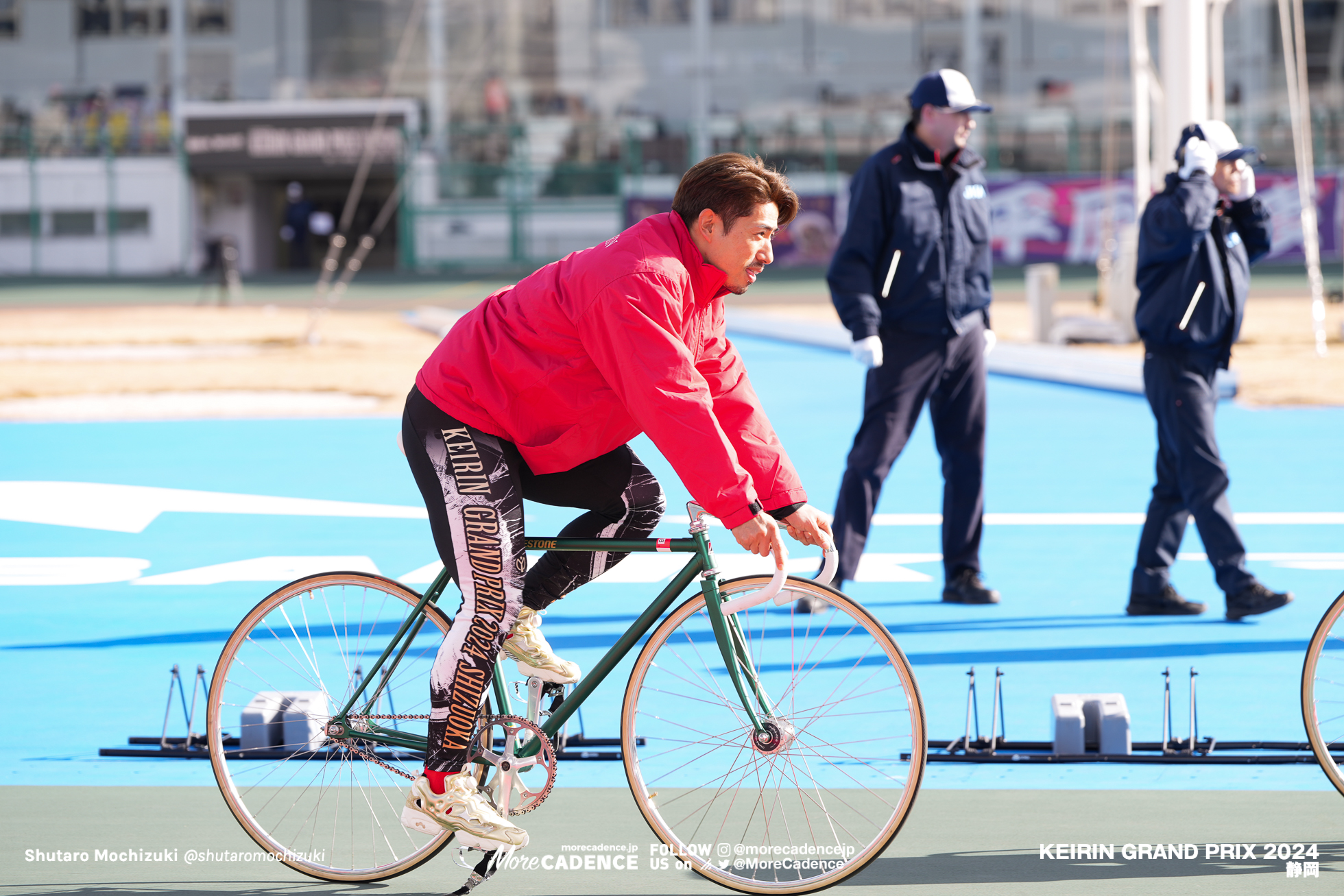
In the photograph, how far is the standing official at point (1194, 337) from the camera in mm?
6254

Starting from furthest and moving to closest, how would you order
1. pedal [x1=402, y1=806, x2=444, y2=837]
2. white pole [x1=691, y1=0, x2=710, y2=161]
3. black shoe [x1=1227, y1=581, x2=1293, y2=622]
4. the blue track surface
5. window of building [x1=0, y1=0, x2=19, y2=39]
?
window of building [x1=0, y1=0, x2=19, y2=39], white pole [x1=691, y1=0, x2=710, y2=161], black shoe [x1=1227, y1=581, x2=1293, y2=622], the blue track surface, pedal [x1=402, y1=806, x2=444, y2=837]

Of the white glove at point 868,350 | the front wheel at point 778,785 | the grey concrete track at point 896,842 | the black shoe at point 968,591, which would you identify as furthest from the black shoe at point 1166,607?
the front wheel at point 778,785

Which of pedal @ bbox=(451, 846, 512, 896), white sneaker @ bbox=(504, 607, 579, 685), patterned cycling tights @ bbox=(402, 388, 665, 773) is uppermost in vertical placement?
patterned cycling tights @ bbox=(402, 388, 665, 773)

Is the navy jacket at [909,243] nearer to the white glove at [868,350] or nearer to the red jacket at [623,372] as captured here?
the white glove at [868,350]

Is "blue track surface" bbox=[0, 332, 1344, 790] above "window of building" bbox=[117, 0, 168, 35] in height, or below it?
below

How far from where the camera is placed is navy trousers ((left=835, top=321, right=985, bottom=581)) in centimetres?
662

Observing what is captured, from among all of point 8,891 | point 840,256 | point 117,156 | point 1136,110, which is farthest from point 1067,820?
point 117,156

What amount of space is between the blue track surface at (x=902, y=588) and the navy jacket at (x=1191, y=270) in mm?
1155

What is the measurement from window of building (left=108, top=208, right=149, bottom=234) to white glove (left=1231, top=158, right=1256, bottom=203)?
1624 inches

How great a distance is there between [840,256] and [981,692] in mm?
2092

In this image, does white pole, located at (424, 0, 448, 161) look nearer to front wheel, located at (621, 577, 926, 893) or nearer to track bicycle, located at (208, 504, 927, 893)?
track bicycle, located at (208, 504, 927, 893)

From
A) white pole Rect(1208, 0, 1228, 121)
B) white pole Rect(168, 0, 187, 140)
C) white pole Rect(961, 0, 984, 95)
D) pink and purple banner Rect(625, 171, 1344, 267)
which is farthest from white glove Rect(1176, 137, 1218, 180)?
white pole Rect(168, 0, 187, 140)

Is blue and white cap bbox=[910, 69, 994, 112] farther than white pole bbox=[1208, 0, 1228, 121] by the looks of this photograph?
No

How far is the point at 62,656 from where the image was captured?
5969 mm
